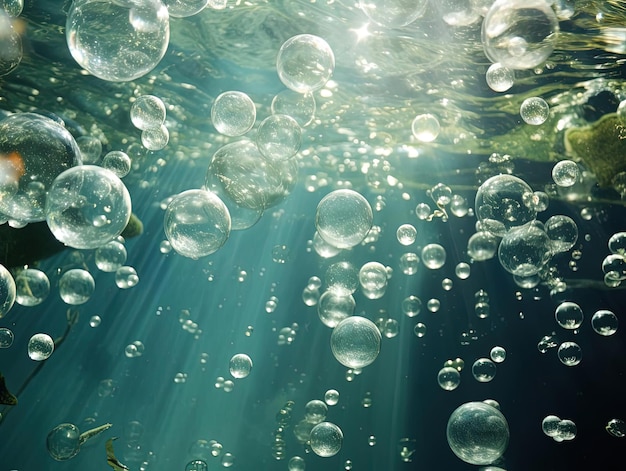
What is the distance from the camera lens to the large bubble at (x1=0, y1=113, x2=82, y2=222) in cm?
363

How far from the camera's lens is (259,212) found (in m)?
5.68

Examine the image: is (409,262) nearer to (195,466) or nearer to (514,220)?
(514,220)

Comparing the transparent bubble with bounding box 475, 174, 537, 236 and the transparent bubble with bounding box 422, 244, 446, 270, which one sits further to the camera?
the transparent bubble with bounding box 422, 244, 446, 270

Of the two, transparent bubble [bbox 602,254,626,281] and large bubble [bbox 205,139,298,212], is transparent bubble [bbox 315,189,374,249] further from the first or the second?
transparent bubble [bbox 602,254,626,281]

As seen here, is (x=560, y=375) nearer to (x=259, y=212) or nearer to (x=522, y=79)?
(x=522, y=79)

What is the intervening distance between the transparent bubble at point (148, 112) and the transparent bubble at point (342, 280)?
3511mm

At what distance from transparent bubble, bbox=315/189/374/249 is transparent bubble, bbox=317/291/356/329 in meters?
2.37

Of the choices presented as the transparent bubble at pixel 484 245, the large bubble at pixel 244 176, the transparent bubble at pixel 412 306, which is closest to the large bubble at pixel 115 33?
the large bubble at pixel 244 176

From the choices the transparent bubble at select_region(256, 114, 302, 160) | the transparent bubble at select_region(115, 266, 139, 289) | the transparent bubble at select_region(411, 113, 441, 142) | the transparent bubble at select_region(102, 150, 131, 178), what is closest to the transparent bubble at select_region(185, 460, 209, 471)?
the transparent bubble at select_region(115, 266, 139, 289)

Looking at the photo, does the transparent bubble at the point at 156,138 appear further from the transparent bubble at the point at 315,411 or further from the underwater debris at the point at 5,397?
the underwater debris at the point at 5,397

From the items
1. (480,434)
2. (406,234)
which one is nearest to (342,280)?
(406,234)

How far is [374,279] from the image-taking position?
7949 millimetres

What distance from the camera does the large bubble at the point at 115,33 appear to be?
3.58m

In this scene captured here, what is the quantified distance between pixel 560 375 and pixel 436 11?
12.4 m
